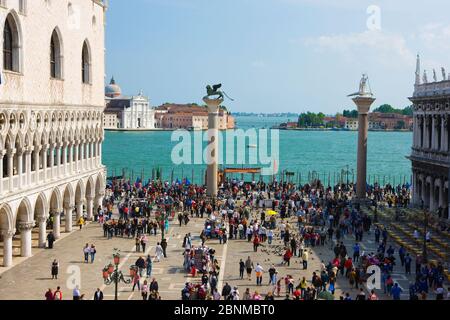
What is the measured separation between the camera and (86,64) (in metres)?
33.8

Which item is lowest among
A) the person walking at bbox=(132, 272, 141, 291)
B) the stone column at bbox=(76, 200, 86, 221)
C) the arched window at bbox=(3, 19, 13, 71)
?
the person walking at bbox=(132, 272, 141, 291)

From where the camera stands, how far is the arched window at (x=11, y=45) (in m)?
24.0

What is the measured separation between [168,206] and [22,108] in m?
12.9

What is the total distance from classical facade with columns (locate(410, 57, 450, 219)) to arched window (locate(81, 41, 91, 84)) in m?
16.9

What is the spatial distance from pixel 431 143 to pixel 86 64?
17.7 metres

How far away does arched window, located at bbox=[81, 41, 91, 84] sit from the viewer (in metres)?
33.7

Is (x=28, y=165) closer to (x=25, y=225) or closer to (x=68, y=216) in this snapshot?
(x=25, y=225)

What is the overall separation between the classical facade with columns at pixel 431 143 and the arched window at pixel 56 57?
17789mm

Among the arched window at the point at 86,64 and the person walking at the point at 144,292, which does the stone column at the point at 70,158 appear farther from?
Result: the person walking at the point at 144,292

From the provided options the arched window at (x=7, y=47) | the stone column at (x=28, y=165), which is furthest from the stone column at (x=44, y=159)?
the arched window at (x=7, y=47)

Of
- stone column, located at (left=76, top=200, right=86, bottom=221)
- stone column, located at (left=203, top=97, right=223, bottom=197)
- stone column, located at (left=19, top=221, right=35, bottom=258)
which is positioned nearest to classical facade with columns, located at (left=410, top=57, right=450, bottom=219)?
stone column, located at (left=203, top=97, right=223, bottom=197)

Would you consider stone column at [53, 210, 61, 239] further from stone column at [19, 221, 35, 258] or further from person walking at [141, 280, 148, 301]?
person walking at [141, 280, 148, 301]

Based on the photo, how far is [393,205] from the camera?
40562mm
